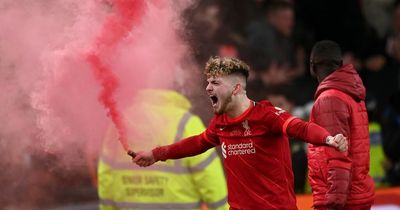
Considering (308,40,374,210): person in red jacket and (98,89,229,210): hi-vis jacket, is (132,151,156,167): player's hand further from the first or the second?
(308,40,374,210): person in red jacket

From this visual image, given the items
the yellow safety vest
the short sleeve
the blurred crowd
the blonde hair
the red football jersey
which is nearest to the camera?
the red football jersey

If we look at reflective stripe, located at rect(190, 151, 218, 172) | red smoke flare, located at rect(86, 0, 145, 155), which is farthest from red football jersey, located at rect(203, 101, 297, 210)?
reflective stripe, located at rect(190, 151, 218, 172)

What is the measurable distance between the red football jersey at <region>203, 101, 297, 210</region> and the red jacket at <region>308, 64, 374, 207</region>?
0.32 meters

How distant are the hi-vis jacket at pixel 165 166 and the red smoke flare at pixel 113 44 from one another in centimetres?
67

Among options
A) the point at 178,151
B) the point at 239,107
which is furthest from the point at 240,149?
the point at 178,151

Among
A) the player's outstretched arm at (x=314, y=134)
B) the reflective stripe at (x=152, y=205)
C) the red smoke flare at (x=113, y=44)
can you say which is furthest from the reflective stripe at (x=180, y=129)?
the player's outstretched arm at (x=314, y=134)

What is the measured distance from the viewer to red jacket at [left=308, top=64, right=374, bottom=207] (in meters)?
7.43

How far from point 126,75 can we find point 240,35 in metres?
4.02

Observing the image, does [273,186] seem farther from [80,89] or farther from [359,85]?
[80,89]

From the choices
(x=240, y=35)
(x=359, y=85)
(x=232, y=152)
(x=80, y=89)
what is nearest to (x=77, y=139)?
(x=80, y=89)

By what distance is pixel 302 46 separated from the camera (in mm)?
13938

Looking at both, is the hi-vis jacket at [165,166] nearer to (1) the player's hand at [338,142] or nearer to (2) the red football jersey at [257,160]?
(2) the red football jersey at [257,160]

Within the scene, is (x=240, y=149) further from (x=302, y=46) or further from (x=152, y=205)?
(x=302, y=46)

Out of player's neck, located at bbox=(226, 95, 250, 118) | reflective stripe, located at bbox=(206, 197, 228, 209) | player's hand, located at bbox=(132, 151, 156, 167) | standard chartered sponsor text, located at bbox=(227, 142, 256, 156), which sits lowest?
reflective stripe, located at bbox=(206, 197, 228, 209)
